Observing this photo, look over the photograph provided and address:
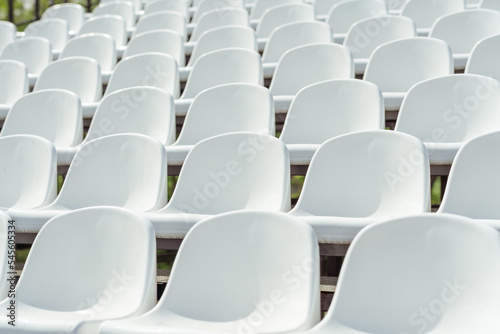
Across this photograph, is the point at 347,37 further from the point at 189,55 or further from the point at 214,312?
the point at 214,312

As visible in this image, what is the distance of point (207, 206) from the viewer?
2234mm

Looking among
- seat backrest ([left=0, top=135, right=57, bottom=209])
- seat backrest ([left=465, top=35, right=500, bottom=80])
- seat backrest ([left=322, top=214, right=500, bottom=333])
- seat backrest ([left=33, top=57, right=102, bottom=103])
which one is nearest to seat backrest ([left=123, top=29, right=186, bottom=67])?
seat backrest ([left=33, top=57, right=102, bottom=103])

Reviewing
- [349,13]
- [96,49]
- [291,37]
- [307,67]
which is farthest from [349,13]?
[96,49]

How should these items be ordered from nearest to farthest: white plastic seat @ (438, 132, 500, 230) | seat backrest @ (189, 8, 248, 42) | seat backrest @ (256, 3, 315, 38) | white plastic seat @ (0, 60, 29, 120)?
white plastic seat @ (438, 132, 500, 230) → white plastic seat @ (0, 60, 29, 120) → seat backrest @ (256, 3, 315, 38) → seat backrest @ (189, 8, 248, 42)

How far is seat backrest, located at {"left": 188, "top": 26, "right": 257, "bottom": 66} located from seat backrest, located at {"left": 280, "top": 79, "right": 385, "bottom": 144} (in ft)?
3.75

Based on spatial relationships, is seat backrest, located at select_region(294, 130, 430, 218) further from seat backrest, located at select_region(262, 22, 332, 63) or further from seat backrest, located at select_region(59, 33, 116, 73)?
seat backrest, located at select_region(59, 33, 116, 73)

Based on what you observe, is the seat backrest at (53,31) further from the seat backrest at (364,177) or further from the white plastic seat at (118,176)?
the seat backrest at (364,177)

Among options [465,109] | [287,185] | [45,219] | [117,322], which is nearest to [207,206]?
[287,185]

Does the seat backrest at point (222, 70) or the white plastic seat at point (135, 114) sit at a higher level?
the seat backrest at point (222, 70)

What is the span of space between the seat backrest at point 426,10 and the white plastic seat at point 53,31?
210cm

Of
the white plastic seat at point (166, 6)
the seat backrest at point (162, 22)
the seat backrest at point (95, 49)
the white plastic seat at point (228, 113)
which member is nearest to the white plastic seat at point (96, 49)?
the seat backrest at point (95, 49)

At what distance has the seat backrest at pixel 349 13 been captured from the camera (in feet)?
12.9

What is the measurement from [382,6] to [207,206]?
2099 mm

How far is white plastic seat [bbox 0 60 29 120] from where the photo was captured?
11.5 ft
